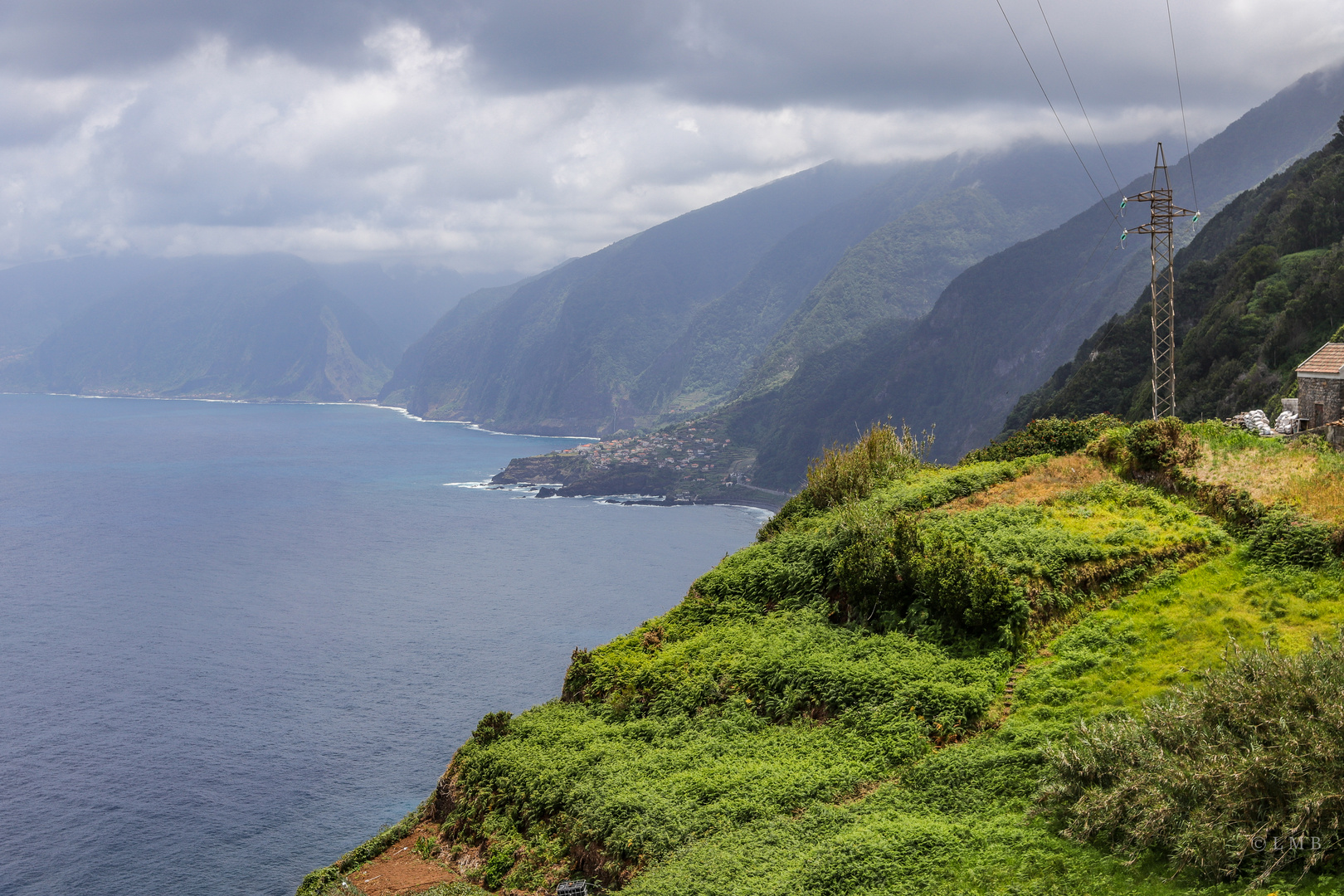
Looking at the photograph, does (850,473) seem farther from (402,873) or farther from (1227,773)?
(1227,773)

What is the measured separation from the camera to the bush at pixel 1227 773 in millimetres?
7125

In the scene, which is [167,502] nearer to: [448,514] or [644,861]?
[448,514]

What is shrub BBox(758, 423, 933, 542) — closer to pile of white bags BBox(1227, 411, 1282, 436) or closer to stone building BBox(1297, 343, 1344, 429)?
stone building BBox(1297, 343, 1344, 429)

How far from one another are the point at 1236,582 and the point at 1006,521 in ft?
12.1

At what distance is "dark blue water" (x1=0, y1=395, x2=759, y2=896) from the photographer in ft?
137

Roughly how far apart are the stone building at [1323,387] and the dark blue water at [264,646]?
39.1 metres

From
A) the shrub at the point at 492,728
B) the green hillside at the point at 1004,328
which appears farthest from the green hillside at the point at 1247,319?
the green hillside at the point at 1004,328

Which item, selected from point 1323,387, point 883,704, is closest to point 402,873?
point 883,704

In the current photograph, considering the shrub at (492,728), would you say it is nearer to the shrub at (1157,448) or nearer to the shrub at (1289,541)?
the shrub at (1289,541)

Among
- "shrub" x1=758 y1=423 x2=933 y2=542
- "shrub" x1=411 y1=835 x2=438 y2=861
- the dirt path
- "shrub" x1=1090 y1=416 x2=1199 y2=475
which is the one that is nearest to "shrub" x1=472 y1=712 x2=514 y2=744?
the dirt path

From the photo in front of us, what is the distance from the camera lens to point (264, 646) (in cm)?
6756

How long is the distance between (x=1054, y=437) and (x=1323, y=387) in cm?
540

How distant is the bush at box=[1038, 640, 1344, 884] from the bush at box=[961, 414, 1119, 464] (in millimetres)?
11322

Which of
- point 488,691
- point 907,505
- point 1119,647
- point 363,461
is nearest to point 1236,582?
point 1119,647
